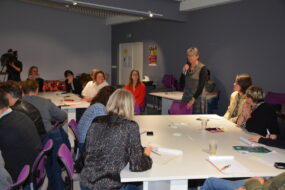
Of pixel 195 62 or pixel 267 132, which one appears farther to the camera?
pixel 195 62

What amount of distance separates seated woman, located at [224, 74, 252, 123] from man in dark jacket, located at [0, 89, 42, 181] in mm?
2555

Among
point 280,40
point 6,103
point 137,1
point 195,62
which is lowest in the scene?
point 6,103

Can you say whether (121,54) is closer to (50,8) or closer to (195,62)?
(50,8)

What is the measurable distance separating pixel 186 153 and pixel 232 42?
453 centimetres

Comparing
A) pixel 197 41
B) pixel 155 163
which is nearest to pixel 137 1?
pixel 197 41

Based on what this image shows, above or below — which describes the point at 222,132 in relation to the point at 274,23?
below

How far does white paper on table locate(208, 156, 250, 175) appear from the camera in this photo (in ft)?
6.81

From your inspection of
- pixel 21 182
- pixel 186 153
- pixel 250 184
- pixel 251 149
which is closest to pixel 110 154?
pixel 21 182

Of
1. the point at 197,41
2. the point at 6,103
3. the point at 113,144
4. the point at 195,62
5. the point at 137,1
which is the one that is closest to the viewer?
the point at 113,144

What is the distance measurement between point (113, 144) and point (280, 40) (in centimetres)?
446

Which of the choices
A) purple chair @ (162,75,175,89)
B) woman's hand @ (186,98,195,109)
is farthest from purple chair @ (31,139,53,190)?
purple chair @ (162,75,175,89)

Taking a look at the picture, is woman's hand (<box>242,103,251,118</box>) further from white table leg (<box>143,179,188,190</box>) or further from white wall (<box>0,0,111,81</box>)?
white wall (<box>0,0,111,81</box>)

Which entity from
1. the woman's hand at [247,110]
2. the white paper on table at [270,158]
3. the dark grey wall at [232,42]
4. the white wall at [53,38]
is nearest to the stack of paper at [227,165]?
the white paper on table at [270,158]

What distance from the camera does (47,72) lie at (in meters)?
10.2
